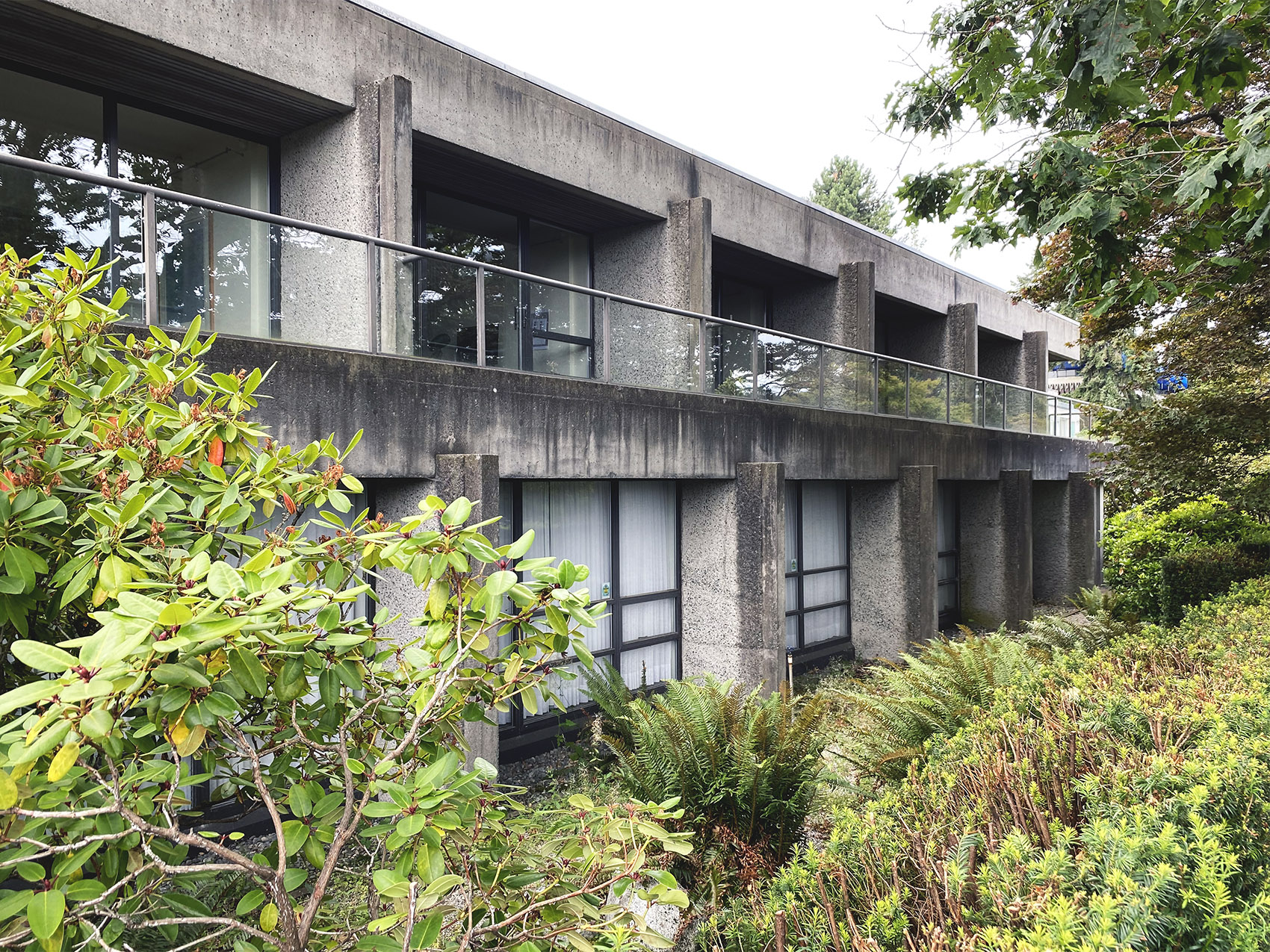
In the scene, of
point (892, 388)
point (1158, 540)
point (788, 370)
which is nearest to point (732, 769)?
point (788, 370)

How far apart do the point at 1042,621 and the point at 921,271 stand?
9.42 meters

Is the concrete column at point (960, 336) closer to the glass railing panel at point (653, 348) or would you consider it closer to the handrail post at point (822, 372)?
the handrail post at point (822, 372)

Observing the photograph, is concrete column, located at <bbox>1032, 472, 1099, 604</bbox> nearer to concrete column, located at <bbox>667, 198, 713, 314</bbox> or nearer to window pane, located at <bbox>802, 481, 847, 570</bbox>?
window pane, located at <bbox>802, 481, 847, 570</bbox>

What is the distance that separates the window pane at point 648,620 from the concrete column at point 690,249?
447 cm

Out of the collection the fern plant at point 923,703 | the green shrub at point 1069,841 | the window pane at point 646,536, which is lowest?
the fern plant at point 923,703

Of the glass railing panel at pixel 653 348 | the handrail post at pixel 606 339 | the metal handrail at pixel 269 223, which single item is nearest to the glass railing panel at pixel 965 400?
the metal handrail at pixel 269 223

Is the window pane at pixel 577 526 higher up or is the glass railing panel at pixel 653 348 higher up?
the glass railing panel at pixel 653 348

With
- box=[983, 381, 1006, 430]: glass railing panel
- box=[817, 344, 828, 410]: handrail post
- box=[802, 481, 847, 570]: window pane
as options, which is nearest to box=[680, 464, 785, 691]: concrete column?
box=[817, 344, 828, 410]: handrail post

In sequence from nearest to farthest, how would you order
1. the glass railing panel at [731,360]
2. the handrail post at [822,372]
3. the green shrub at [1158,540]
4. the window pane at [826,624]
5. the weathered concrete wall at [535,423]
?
the weathered concrete wall at [535,423] → the glass railing panel at [731,360] → the handrail post at [822,372] → the window pane at [826,624] → the green shrub at [1158,540]

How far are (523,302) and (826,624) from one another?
8.04 metres

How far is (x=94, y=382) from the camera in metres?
3.09

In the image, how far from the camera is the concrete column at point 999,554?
16.0m

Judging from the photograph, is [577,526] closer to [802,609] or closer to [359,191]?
[359,191]

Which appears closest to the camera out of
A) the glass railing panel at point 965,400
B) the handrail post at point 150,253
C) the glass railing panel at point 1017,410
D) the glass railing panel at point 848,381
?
the handrail post at point 150,253
